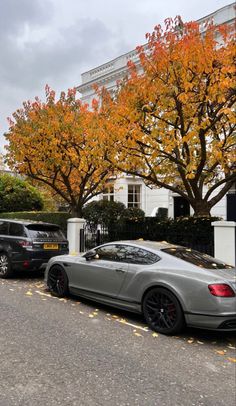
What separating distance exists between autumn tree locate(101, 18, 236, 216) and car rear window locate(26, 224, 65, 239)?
279 cm

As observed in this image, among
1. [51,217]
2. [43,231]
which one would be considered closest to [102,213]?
[51,217]

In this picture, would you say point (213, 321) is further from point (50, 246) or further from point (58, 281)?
point (50, 246)

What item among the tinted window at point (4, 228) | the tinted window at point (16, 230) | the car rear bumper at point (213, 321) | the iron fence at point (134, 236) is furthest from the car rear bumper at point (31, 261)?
the car rear bumper at point (213, 321)

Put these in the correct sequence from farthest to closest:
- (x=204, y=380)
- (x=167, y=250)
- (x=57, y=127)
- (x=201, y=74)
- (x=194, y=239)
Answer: (x=57, y=127) → (x=194, y=239) → (x=201, y=74) → (x=167, y=250) → (x=204, y=380)

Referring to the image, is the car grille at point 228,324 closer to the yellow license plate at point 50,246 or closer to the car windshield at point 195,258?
the car windshield at point 195,258

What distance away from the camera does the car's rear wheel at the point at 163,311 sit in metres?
5.34

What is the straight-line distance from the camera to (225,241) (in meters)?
9.20

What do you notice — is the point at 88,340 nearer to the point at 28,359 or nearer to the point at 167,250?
the point at 28,359

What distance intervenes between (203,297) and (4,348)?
2817 millimetres

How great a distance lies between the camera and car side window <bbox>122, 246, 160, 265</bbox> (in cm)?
605

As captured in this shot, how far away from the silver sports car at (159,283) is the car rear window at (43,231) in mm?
2415

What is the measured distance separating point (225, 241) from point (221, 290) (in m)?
4.30

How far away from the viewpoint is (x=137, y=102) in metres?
9.71

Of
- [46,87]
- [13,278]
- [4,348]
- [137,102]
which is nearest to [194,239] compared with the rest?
[137,102]
